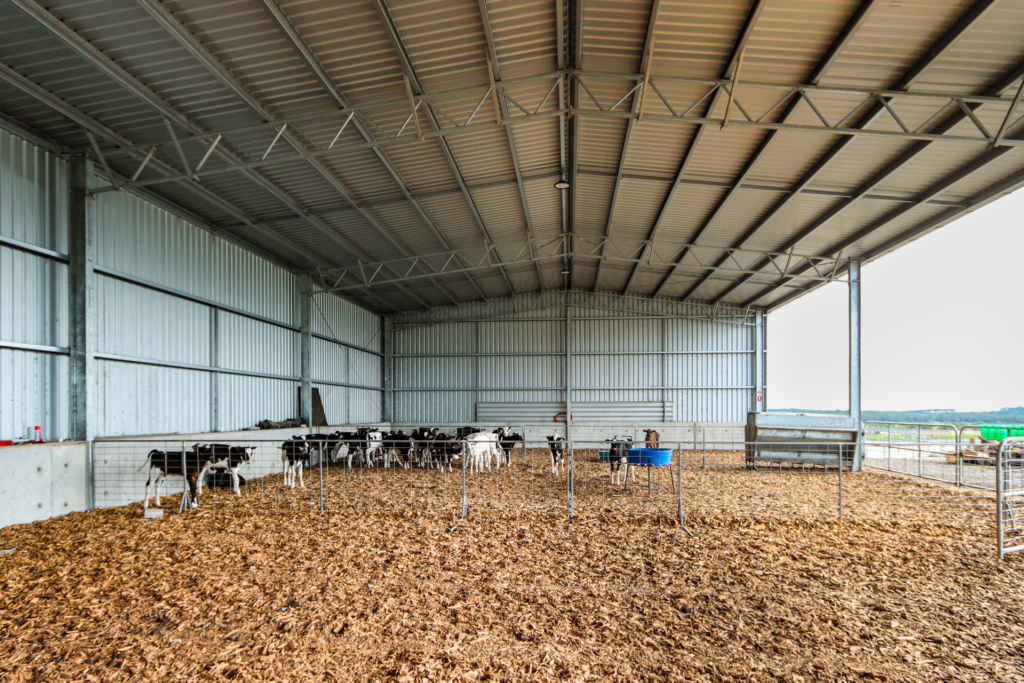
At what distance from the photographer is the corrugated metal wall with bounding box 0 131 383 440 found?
1039 cm

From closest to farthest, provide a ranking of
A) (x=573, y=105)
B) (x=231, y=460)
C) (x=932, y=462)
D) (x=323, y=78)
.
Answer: (x=323, y=78) < (x=231, y=460) < (x=573, y=105) < (x=932, y=462)

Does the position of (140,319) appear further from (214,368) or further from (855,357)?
(855,357)

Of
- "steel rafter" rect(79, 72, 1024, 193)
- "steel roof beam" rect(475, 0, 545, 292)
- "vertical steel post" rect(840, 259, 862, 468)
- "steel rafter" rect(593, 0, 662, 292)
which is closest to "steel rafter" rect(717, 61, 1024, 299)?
"steel rafter" rect(79, 72, 1024, 193)

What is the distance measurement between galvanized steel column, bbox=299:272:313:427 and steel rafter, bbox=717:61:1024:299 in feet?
59.0

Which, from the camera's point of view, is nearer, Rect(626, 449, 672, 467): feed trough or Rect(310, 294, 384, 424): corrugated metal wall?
Rect(626, 449, 672, 467): feed trough

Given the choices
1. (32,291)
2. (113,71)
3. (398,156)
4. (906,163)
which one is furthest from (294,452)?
(906,163)

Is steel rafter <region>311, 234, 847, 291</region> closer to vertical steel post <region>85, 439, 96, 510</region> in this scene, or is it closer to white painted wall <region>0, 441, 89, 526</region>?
vertical steel post <region>85, 439, 96, 510</region>

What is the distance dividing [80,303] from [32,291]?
2.80 feet

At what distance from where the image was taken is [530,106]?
12508mm

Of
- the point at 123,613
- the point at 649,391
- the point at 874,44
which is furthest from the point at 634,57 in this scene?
the point at 649,391

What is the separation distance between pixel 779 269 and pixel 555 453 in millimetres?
13449

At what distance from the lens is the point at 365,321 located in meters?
28.2

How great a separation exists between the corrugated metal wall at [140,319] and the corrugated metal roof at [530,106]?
3.38 feet

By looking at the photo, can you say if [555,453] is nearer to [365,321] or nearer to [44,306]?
[44,306]
